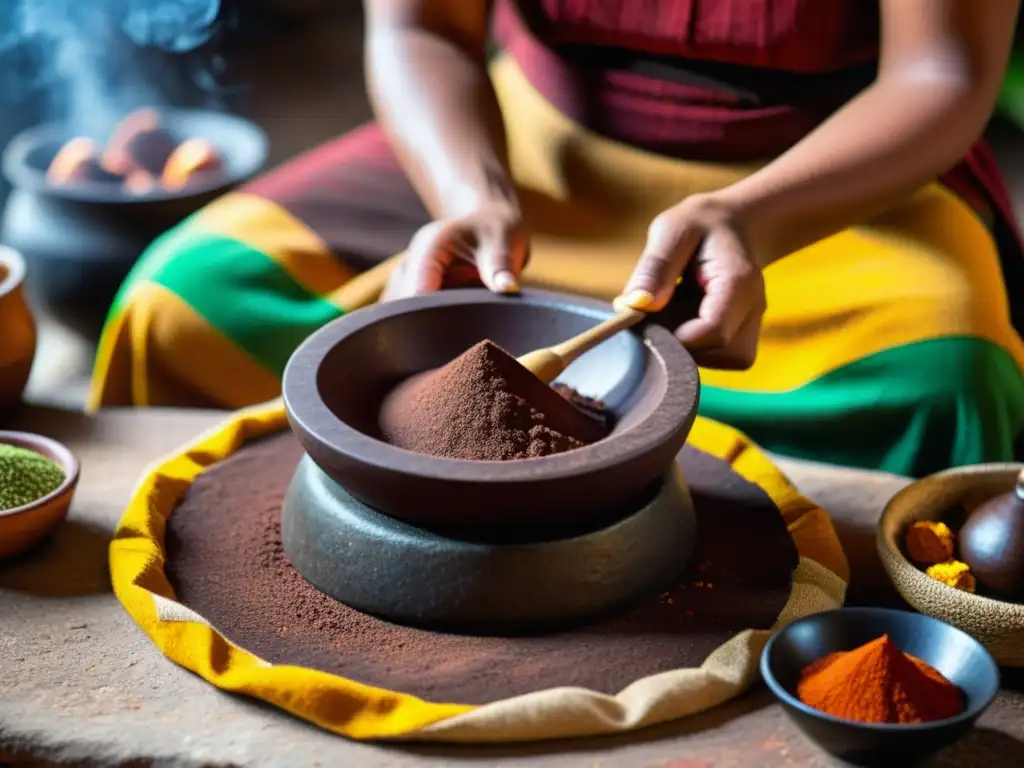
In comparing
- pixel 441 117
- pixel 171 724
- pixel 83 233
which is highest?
pixel 441 117

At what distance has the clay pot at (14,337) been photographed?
1618 mm

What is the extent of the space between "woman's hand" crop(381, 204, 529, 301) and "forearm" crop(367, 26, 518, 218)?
2.5 inches

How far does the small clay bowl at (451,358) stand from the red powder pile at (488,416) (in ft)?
0.19

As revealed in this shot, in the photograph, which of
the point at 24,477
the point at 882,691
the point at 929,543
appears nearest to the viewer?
the point at 882,691

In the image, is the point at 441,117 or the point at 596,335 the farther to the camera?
the point at 441,117

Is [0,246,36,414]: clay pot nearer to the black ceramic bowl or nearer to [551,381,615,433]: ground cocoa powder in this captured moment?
[551,381,615,433]: ground cocoa powder

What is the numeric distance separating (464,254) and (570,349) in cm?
28

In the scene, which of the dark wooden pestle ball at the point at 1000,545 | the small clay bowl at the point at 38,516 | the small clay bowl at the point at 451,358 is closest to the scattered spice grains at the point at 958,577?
the dark wooden pestle ball at the point at 1000,545

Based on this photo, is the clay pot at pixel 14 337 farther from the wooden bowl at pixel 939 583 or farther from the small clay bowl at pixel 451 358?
Result: the wooden bowl at pixel 939 583

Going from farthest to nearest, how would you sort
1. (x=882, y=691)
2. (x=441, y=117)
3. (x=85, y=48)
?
(x=85, y=48)
(x=441, y=117)
(x=882, y=691)

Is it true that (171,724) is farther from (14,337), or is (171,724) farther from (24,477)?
(14,337)

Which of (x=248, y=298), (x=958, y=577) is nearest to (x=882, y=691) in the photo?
(x=958, y=577)

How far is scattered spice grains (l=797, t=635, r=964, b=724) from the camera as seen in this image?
104 centimetres

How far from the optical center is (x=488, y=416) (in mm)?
1226
